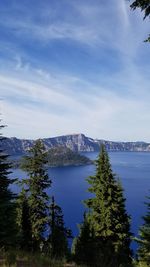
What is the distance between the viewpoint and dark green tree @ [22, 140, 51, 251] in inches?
1204

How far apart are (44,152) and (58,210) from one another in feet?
19.0

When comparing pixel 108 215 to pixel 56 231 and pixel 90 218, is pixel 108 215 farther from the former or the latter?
pixel 56 231

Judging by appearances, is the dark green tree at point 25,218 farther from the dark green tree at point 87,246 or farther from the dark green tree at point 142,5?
the dark green tree at point 142,5

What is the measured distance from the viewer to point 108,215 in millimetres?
28453

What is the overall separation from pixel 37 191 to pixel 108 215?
7.03m

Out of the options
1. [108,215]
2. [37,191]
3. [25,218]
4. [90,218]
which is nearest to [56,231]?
[25,218]

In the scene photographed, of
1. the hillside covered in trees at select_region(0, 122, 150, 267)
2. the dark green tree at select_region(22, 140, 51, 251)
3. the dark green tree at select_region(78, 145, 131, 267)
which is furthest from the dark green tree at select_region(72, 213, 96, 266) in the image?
the dark green tree at select_region(22, 140, 51, 251)

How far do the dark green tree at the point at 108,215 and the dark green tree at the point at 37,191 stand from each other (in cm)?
425

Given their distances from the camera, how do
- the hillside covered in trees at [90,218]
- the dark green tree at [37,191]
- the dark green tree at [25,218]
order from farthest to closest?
the dark green tree at [37,191] → the dark green tree at [25,218] → the hillside covered in trees at [90,218]

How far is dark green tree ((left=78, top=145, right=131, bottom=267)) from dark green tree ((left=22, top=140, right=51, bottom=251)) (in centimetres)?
425

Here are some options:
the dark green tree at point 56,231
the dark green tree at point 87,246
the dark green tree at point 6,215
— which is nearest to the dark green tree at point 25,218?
the dark green tree at point 56,231

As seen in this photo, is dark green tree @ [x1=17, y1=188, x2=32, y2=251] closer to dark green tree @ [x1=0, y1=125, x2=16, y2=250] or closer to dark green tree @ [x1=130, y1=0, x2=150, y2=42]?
dark green tree @ [x1=0, y1=125, x2=16, y2=250]

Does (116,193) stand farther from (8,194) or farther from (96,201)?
(8,194)

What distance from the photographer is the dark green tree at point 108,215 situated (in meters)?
28.2
